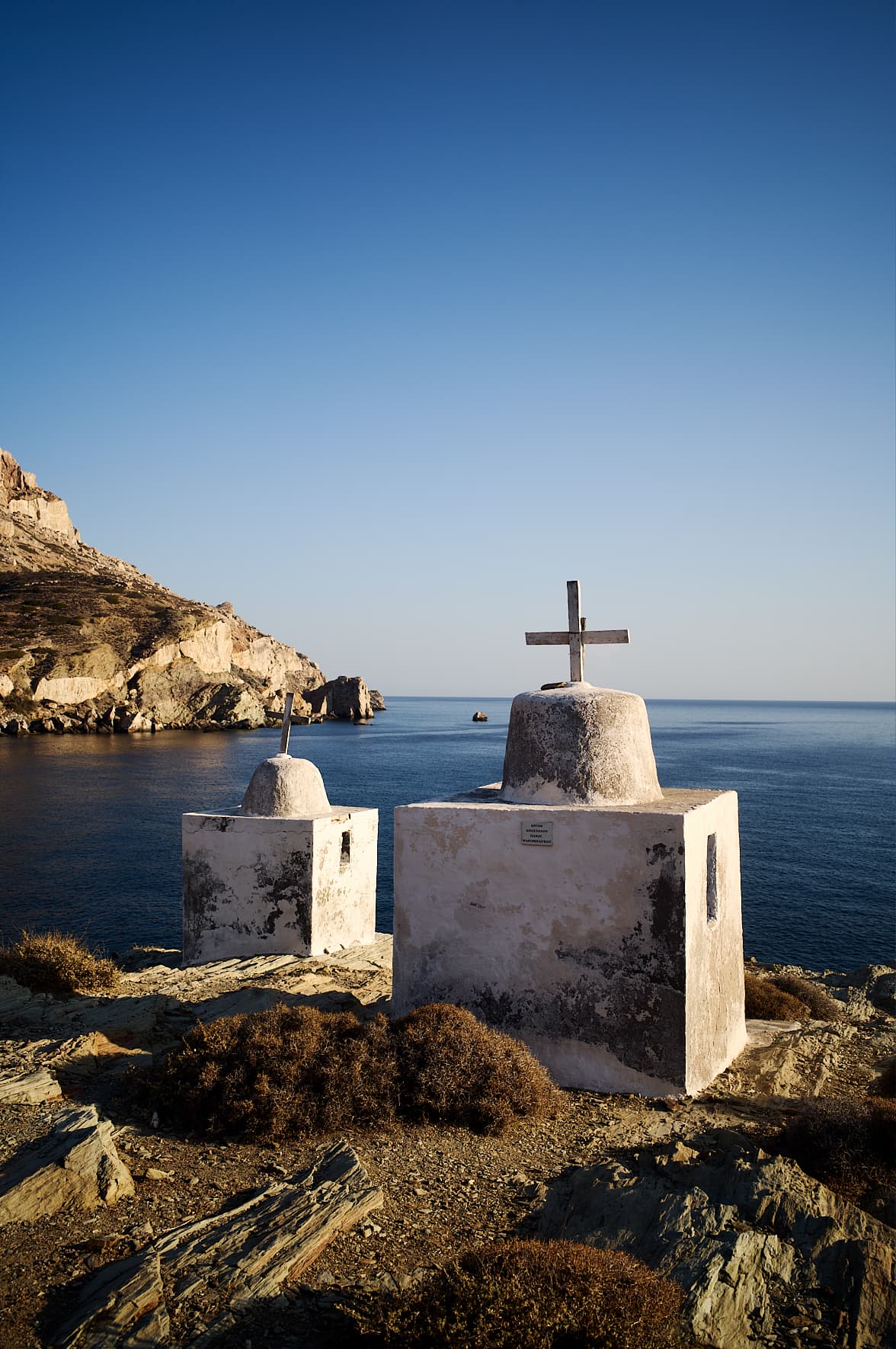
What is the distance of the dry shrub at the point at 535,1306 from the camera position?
3965mm

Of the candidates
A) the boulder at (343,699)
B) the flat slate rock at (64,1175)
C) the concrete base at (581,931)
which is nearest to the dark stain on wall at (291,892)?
the concrete base at (581,931)

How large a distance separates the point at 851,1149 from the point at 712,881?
8.92 ft

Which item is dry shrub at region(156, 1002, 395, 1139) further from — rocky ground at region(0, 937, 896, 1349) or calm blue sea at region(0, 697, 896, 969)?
calm blue sea at region(0, 697, 896, 969)

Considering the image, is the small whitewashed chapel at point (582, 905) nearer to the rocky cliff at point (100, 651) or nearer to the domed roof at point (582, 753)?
the domed roof at point (582, 753)

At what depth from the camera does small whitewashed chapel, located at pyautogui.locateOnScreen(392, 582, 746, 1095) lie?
299 inches

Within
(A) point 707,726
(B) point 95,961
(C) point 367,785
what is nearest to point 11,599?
(C) point 367,785

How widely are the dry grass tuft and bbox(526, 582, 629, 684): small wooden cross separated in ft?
12.7

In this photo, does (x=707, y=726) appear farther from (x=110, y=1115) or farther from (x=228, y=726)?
(x=110, y=1115)

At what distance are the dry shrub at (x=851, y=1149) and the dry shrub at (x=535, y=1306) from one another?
197 cm

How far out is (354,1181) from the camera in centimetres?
571

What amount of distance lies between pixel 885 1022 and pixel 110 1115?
32.8 ft

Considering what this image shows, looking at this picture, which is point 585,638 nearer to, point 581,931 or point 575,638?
point 575,638

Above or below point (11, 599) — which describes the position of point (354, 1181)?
below

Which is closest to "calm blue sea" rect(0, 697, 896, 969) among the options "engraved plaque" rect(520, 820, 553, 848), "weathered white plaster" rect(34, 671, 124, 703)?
"weathered white plaster" rect(34, 671, 124, 703)
